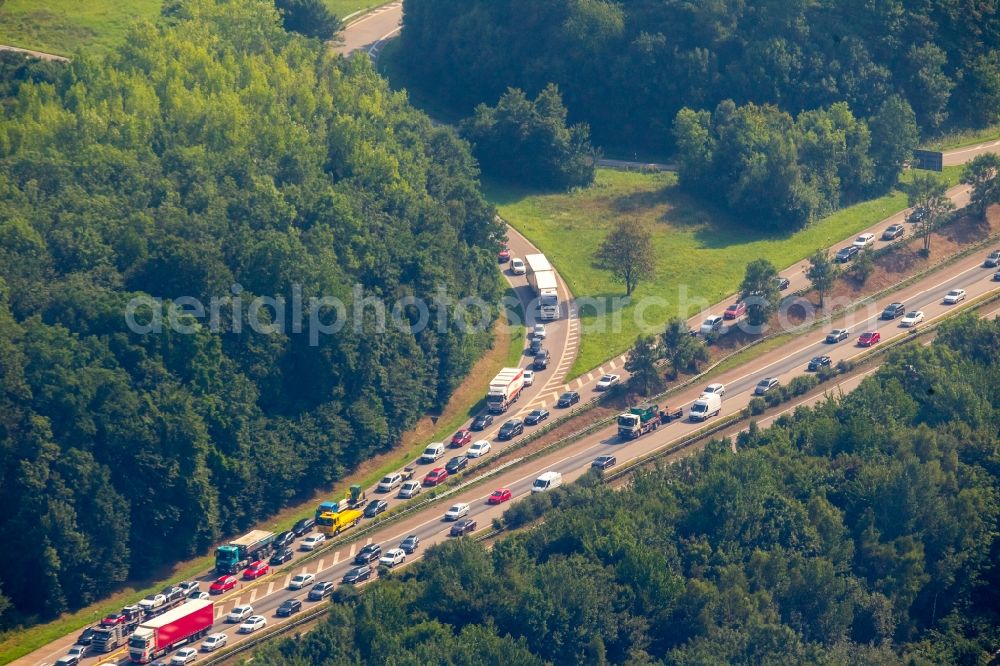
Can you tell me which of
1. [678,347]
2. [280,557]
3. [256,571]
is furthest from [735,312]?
[256,571]

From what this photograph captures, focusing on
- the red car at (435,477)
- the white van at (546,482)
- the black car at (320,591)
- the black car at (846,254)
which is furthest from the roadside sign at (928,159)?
the black car at (320,591)

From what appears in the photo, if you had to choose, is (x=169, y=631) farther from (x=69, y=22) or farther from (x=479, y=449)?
(x=69, y=22)

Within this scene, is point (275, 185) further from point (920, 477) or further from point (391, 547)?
point (920, 477)

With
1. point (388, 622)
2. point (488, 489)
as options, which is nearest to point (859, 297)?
point (488, 489)

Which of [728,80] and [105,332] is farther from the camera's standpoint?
[728,80]

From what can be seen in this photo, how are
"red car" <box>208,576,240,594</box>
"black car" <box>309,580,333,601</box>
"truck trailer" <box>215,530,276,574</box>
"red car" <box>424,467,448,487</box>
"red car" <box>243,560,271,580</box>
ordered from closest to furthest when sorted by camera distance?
"black car" <box>309,580,333,601</box>
"red car" <box>208,576,240,594</box>
"red car" <box>243,560,271,580</box>
"truck trailer" <box>215,530,276,574</box>
"red car" <box>424,467,448,487</box>

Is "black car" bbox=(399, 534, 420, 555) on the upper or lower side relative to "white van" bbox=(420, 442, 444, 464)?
lower

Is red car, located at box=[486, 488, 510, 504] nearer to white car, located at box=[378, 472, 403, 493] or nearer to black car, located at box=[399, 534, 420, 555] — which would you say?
black car, located at box=[399, 534, 420, 555]

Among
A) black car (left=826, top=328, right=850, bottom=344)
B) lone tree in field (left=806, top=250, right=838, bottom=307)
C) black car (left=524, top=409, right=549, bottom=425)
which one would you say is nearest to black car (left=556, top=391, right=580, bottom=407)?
black car (left=524, top=409, right=549, bottom=425)
